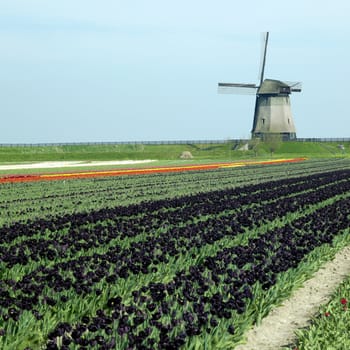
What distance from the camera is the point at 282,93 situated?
11638cm

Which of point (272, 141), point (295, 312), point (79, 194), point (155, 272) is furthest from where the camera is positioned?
point (272, 141)

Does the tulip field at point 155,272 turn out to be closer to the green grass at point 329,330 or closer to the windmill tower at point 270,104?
the green grass at point 329,330

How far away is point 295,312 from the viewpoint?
10.8m

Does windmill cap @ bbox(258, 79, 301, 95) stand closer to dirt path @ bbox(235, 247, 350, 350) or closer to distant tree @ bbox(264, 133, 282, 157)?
distant tree @ bbox(264, 133, 282, 157)

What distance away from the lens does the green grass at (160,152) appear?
104m

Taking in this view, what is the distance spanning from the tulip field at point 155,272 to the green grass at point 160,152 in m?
74.8

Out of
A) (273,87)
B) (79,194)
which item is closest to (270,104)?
(273,87)

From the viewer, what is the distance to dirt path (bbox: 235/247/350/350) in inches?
364

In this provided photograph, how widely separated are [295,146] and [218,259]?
113m

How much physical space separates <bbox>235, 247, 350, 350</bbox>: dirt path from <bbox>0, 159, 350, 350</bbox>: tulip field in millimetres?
163

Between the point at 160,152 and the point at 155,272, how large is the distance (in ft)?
331

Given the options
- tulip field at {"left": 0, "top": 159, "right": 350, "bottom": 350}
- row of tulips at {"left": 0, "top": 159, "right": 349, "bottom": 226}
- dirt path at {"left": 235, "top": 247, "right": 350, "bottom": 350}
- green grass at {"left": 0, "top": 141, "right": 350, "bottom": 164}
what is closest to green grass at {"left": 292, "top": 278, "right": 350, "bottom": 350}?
dirt path at {"left": 235, "top": 247, "right": 350, "bottom": 350}

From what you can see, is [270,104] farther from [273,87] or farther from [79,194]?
[79,194]

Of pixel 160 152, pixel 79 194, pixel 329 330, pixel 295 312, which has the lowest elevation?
pixel 160 152
